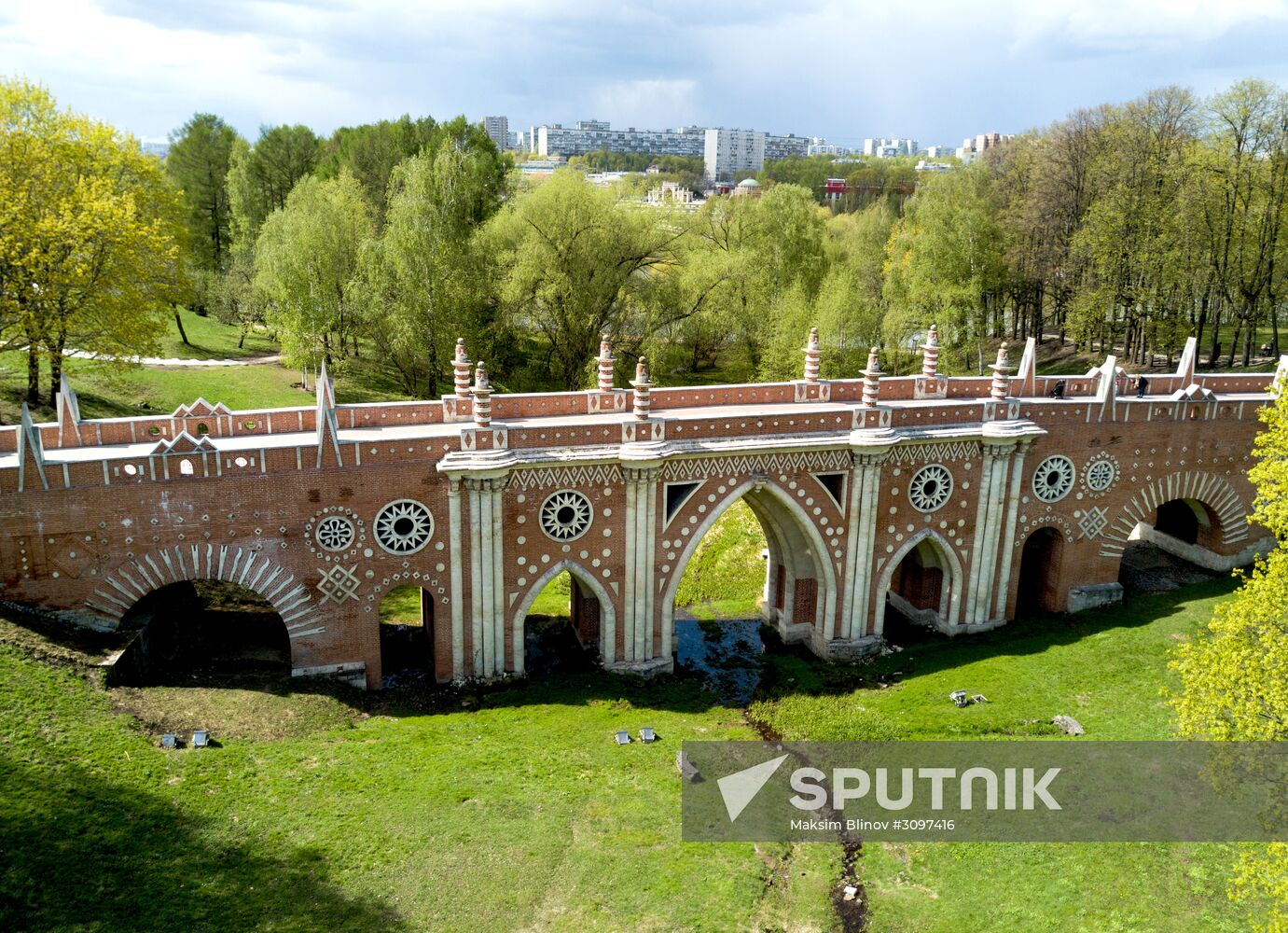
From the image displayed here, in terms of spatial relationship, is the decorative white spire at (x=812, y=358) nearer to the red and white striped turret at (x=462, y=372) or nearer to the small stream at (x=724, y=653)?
the small stream at (x=724, y=653)

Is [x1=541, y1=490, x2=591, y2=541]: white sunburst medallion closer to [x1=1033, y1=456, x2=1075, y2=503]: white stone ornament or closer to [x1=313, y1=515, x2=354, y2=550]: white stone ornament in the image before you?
[x1=313, y1=515, x2=354, y2=550]: white stone ornament

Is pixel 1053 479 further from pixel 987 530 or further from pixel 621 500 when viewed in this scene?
pixel 621 500

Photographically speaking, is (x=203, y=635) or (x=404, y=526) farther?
(x=203, y=635)

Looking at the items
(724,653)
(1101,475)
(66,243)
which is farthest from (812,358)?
(66,243)

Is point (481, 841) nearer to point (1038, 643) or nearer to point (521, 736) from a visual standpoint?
point (521, 736)

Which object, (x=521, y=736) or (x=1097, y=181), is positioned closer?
(x=521, y=736)

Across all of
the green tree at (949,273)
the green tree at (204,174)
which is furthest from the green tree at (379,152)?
the green tree at (949,273)

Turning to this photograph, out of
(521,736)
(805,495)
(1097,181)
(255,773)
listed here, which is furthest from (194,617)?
(1097,181)
